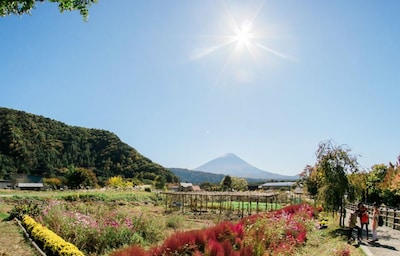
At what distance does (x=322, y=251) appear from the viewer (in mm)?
11211

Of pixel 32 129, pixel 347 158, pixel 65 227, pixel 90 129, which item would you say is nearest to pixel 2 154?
pixel 32 129

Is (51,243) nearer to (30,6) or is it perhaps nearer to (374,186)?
(30,6)

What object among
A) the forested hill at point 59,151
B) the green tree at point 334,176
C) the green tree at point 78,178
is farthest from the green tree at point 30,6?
the forested hill at point 59,151

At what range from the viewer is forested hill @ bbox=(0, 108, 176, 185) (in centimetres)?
7969

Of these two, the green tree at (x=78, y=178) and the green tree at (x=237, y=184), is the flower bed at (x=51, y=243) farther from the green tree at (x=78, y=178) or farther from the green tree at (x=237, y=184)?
the green tree at (x=237, y=184)

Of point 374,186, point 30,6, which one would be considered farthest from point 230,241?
point 374,186

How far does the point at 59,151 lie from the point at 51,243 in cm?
8876

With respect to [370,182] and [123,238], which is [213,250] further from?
[370,182]

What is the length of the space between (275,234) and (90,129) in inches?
4232

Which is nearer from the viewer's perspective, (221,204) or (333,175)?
(333,175)

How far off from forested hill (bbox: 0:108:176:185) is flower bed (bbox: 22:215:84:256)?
201 ft

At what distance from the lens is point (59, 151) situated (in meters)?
92.3

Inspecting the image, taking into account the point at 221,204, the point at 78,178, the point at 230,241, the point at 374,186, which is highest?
the point at 374,186

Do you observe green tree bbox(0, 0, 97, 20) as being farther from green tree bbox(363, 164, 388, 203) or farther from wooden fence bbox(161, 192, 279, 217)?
green tree bbox(363, 164, 388, 203)
